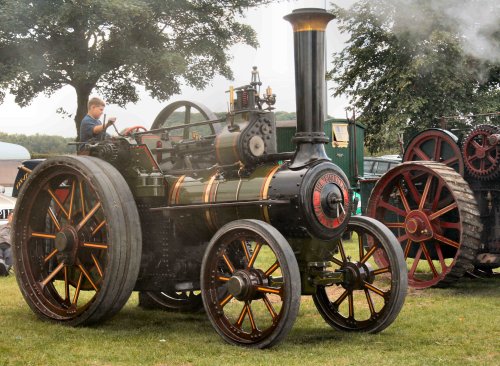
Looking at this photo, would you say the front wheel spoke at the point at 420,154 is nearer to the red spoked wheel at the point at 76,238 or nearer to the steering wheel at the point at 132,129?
the steering wheel at the point at 132,129

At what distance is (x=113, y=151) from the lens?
239 inches

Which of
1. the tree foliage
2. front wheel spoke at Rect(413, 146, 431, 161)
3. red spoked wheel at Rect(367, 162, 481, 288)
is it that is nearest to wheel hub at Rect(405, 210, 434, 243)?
red spoked wheel at Rect(367, 162, 481, 288)

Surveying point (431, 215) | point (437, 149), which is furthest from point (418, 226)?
point (437, 149)

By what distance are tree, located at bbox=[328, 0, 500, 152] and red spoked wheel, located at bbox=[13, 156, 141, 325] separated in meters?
14.0

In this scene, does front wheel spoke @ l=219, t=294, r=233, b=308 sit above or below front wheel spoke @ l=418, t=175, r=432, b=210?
below

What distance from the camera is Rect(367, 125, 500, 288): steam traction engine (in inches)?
296

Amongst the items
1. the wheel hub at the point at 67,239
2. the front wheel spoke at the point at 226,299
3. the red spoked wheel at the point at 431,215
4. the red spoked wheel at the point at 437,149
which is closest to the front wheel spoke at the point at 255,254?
the front wheel spoke at the point at 226,299

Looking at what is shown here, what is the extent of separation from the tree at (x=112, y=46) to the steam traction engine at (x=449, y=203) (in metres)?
12.6

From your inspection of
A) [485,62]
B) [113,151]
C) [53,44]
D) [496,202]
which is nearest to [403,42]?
[485,62]

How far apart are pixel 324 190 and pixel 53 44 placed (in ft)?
56.5

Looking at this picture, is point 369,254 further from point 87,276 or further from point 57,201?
point 57,201

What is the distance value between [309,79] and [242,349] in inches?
70.0

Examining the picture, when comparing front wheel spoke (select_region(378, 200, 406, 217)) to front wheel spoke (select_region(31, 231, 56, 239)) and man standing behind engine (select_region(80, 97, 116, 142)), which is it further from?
front wheel spoke (select_region(31, 231, 56, 239))

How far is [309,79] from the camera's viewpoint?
527 centimetres
